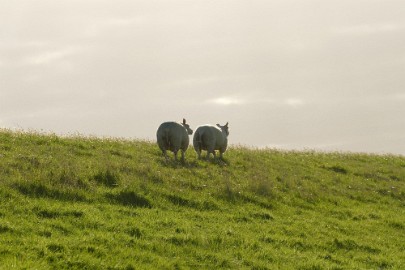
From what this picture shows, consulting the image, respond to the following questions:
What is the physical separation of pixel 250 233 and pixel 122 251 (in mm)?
4717

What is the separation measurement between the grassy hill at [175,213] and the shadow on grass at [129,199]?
0.18 ft

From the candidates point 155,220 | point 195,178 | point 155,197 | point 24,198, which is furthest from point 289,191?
point 24,198

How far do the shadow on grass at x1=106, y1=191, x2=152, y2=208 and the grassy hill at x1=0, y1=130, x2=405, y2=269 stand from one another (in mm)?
54

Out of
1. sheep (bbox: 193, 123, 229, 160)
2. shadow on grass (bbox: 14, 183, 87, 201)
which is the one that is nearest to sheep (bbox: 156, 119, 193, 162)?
sheep (bbox: 193, 123, 229, 160)

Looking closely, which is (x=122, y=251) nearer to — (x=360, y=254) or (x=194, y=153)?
(x=360, y=254)

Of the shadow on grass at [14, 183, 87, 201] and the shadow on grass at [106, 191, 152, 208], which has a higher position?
the shadow on grass at [14, 183, 87, 201]

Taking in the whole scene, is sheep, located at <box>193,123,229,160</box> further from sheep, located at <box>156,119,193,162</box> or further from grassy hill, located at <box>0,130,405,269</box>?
sheep, located at <box>156,119,193,162</box>

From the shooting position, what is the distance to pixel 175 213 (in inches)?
658

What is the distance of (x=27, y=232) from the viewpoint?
41.2 ft

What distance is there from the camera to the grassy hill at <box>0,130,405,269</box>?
12.5 metres

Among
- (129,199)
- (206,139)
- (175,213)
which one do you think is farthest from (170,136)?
(175,213)

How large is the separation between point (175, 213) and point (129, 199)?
1.58 metres

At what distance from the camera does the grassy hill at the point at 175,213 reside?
12.5m

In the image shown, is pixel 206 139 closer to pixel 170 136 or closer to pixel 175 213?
pixel 170 136
